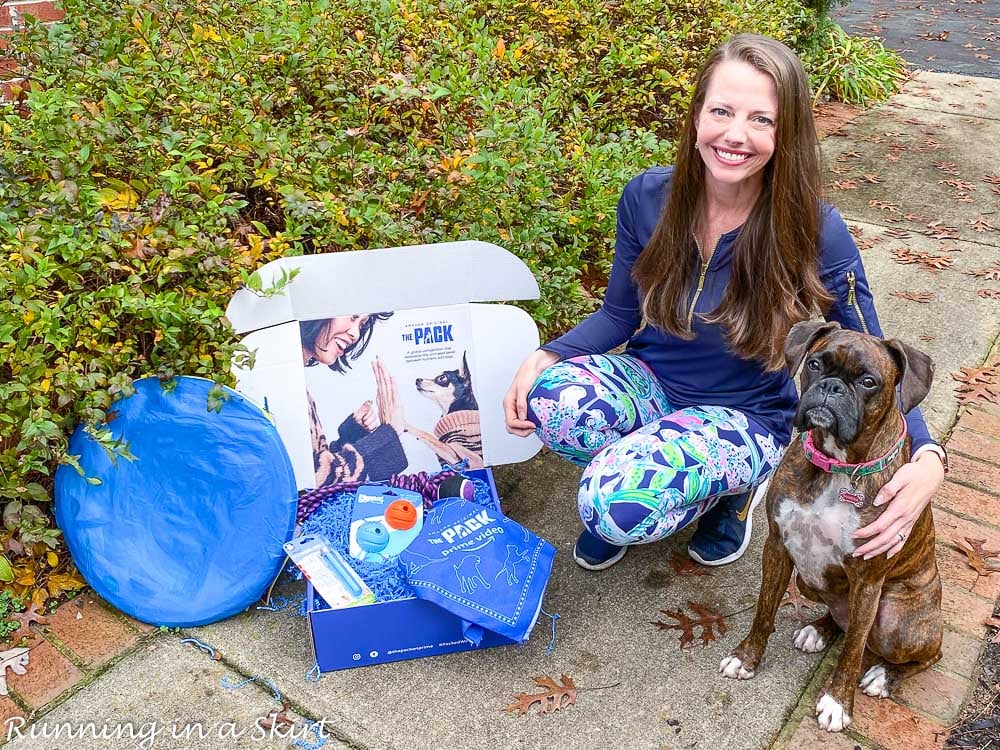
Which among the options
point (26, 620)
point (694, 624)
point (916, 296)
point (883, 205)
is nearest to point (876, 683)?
point (694, 624)

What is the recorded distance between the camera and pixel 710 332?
2969 mm

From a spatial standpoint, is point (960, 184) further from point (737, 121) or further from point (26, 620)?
point (26, 620)

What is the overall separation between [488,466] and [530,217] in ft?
3.75

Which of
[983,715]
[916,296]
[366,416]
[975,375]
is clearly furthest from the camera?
[916,296]

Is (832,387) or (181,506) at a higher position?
(832,387)

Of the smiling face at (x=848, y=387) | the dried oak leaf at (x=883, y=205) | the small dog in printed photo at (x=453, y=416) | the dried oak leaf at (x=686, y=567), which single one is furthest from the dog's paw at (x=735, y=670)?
the dried oak leaf at (x=883, y=205)

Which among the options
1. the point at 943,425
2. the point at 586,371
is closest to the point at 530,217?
the point at 586,371

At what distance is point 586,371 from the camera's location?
307 centimetres

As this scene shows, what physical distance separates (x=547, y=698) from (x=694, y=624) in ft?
1.88

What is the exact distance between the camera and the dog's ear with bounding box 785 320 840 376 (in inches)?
93.8

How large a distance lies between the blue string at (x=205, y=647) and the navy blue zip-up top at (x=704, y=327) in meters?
1.45

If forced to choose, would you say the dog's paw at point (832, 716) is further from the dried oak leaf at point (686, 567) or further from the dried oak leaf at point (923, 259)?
the dried oak leaf at point (923, 259)

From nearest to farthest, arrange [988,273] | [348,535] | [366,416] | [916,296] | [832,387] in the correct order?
[832,387], [348,535], [366,416], [916,296], [988,273]

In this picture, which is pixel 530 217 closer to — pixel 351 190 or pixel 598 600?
pixel 351 190
